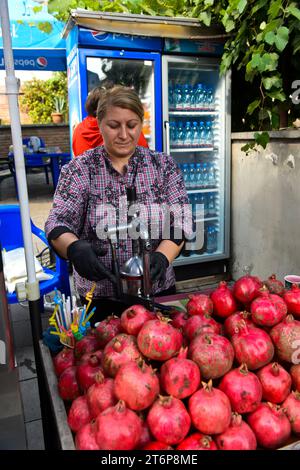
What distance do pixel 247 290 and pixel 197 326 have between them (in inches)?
8.9

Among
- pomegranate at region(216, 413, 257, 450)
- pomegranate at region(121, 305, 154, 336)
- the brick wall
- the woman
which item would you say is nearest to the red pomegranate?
pomegranate at region(216, 413, 257, 450)

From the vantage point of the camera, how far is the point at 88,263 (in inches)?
55.8

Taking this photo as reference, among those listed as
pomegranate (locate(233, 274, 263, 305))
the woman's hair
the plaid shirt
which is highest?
the woman's hair

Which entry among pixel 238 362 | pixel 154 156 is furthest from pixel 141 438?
pixel 154 156

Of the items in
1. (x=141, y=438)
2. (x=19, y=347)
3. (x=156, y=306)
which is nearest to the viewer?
(x=141, y=438)

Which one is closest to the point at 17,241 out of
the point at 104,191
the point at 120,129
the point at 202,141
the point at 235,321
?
the point at 104,191

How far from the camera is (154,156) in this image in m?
1.93

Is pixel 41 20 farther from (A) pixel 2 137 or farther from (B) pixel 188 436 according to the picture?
(A) pixel 2 137

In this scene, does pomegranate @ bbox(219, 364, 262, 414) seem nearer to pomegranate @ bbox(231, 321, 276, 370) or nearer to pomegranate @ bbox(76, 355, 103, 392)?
pomegranate @ bbox(231, 321, 276, 370)

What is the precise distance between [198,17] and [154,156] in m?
2.57

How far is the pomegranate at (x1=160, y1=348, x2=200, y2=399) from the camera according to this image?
88 cm

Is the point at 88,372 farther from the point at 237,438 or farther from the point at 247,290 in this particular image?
the point at 247,290

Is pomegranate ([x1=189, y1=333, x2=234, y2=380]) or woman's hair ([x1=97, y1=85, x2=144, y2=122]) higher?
woman's hair ([x1=97, y1=85, x2=144, y2=122])

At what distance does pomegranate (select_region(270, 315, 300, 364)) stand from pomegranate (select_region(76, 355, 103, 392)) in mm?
481
